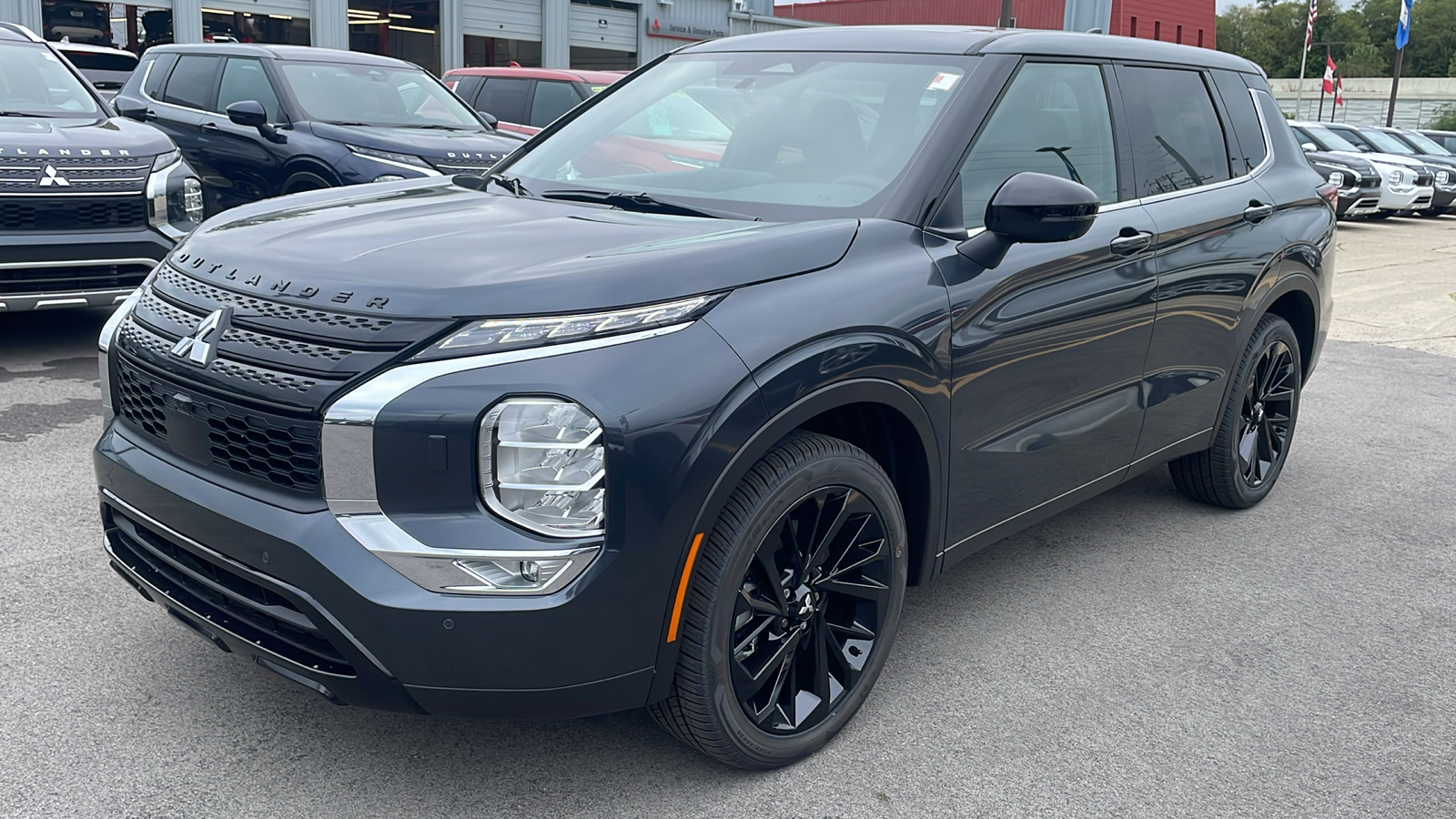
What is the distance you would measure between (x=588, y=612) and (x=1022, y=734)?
134 centimetres

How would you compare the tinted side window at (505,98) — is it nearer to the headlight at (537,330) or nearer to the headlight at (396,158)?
the headlight at (396,158)

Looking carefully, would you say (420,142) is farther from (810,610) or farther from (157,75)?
(810,610)

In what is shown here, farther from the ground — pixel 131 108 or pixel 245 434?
pixel 131 108

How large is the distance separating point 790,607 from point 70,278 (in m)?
4.99

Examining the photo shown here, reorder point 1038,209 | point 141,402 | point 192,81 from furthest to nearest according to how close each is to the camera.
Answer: point 192,81
point 1038,209
point 141,402

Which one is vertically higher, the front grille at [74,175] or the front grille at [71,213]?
the front grille at [74,175]

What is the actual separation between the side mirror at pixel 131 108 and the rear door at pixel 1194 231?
25.4 ft

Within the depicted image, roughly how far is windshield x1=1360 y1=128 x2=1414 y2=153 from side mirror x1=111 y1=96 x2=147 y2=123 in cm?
2164

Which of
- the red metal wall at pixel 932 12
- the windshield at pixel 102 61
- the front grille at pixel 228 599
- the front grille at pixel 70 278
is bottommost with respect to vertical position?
the front grille at pixel 228 599

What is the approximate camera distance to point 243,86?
9430 millimetres

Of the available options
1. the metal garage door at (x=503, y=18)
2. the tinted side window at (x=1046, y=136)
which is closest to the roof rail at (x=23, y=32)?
the tinted side window at (x=1046, y=136)

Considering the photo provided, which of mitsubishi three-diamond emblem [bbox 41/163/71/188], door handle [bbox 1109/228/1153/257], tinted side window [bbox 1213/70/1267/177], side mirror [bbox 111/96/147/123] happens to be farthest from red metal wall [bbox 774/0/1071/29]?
door handle [bbox 1109/228/1153/257]

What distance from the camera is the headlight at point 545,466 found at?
2.37 metres

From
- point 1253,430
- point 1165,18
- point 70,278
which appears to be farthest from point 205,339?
point 1165,18
